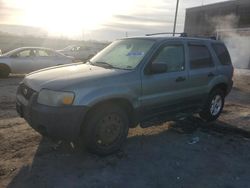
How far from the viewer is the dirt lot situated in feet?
14.2

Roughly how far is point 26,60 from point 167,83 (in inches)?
407

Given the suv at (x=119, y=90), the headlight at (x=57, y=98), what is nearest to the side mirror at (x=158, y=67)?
the suv at (x=119, y=90)

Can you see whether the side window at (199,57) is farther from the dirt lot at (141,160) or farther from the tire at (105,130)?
the tire at (105,130)

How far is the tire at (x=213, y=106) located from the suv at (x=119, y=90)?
169 millimetres

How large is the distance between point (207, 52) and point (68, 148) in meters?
3.51

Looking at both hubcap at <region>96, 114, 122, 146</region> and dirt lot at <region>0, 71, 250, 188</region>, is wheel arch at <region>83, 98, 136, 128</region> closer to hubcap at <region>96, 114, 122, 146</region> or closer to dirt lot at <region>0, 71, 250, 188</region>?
hubcap at <region>96, 114, 122, 146</region>

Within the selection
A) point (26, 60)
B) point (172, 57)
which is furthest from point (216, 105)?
point (26, 60)

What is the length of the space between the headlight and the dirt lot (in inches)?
34.6

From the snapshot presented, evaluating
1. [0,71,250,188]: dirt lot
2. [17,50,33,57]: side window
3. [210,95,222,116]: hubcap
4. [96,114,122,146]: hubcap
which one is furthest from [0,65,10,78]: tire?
[96,114,122,146]: hubcap

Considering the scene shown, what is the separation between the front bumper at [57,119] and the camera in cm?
449

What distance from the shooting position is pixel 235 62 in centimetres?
2672

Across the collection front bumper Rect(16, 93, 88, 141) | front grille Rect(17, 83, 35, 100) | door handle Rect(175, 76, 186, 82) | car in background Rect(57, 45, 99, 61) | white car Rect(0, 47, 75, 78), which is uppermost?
door handle Rect(175, 76, 186, 82)

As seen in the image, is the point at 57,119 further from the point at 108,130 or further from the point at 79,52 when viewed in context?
the point at 79,52

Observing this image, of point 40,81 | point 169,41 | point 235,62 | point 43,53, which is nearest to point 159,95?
point 169,41
